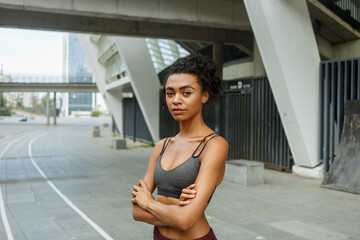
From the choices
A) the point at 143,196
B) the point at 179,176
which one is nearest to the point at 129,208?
the point at 143,196

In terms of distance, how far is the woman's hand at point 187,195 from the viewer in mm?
2170

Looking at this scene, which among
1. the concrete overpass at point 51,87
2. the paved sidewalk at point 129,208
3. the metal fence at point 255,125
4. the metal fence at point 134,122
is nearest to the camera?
the paved sidewalk at point 129,208

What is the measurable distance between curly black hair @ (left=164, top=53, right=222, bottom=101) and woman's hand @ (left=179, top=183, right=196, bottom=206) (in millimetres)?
667

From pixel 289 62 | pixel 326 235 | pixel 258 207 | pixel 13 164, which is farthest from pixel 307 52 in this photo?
pixel 13 164

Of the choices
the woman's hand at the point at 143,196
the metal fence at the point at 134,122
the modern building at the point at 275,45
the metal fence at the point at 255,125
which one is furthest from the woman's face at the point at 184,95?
the metal fence at the point at 134,122

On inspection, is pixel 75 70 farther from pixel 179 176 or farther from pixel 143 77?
pixel 179 176

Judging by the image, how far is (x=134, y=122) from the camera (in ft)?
93.4

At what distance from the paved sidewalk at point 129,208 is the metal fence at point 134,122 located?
1354 cm

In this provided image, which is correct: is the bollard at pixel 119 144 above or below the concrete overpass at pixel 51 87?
below

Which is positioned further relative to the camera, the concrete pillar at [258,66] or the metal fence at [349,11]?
the concrete pillar at [258,66]

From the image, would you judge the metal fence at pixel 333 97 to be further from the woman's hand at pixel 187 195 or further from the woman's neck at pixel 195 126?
the woman's hand at pixel 187 195

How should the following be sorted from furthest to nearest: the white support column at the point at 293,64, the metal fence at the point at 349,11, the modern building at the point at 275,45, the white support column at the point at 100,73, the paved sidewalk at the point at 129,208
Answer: the white support column at the point at 100,73 < the metal fence at the point at 349,11 < the modern building at the point at 275,45 < the white support column at the point at 293,64 < the paved sidewalk at the point at 129,208

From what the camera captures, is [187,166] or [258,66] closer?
[187,166]

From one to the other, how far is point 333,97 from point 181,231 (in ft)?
35.0
